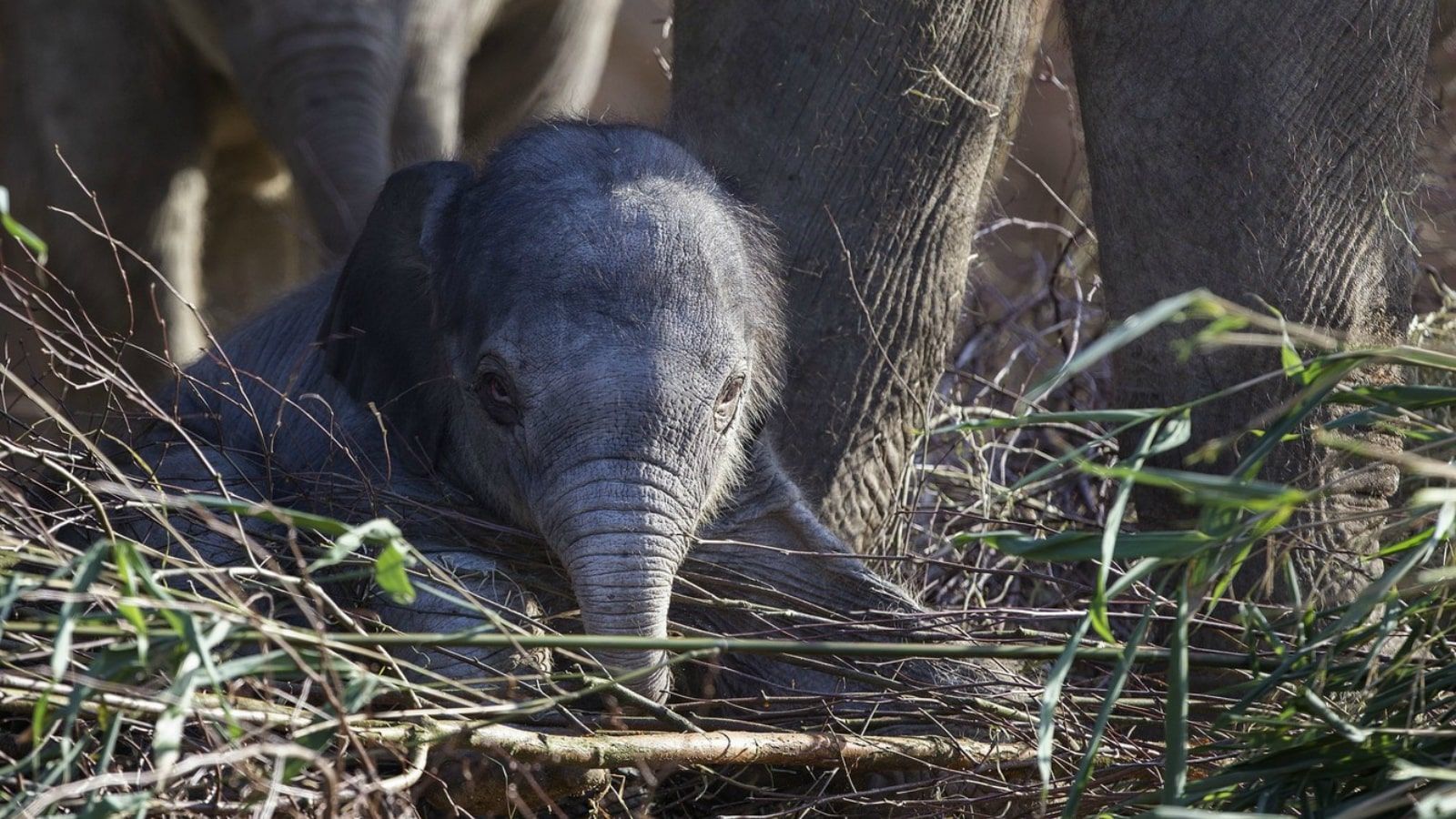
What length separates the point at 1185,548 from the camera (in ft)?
6.26

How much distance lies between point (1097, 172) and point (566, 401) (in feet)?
3.92

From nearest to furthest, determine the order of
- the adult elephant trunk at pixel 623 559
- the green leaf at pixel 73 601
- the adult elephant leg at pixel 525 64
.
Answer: the green leaf at pixel 73 601
the adult elephant trunk at pixel 623 559
the adult elephant leg at pixel 525 64

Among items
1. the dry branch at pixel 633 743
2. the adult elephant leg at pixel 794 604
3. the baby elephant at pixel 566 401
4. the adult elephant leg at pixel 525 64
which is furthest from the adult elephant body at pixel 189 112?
the dry branch at pixel 633 743

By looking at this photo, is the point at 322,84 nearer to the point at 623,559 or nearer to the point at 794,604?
→ the point at 794,604

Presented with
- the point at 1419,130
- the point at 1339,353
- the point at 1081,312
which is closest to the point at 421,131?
the point at 1081,312

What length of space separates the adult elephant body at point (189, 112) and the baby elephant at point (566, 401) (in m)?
1.79

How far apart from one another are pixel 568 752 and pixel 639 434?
1.73ft

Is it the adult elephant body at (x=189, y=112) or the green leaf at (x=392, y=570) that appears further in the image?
the adult elephant body at (x=189, y=112)

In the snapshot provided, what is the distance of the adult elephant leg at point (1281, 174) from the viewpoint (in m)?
2.99

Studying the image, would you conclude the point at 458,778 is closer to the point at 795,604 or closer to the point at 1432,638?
the point at 795,604

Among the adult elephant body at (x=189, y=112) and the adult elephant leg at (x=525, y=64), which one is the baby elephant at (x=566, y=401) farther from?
the adult elephant leg at (x=525, y=64)

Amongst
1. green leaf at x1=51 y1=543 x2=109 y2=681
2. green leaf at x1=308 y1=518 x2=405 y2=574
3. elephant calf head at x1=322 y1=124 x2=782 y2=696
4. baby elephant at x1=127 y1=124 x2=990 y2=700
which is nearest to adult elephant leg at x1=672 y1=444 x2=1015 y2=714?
baby elephant at x1=127 y1=124 x2=990 y2=700

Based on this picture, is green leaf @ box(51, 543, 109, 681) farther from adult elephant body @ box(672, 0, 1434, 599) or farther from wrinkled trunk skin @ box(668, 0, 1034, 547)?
wrinkled trunk skin @ box(668, 0, 1034, 547)

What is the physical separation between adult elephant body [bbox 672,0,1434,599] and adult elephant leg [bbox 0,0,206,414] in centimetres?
258
